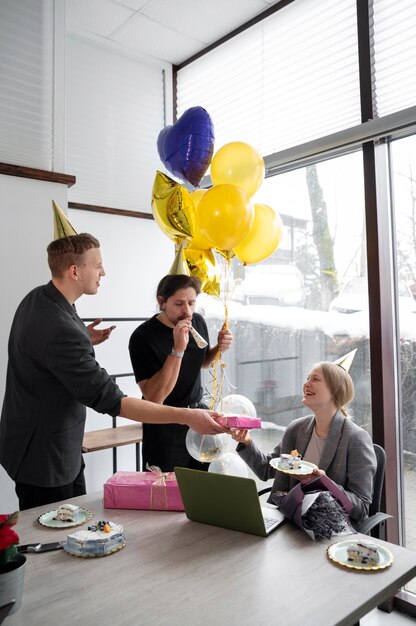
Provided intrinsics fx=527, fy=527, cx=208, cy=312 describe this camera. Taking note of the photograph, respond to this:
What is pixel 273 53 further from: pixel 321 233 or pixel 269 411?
pixel 269 411

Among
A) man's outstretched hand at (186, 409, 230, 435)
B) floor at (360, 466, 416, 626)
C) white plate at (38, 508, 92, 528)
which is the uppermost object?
man's outstretched hand at (186, 409, 230, 435)

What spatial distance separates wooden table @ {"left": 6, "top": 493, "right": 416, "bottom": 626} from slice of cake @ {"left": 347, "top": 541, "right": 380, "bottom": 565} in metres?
0.04

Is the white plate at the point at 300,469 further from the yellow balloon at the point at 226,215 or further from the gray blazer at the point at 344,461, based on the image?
the yellow balloon at the point at 226,215

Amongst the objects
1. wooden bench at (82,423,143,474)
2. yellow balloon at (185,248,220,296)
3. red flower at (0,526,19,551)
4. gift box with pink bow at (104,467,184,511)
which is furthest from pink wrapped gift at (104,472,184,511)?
wooden bench at (82,423,143,474)

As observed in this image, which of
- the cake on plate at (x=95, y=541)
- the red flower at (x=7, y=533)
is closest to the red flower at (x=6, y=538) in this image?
the red flower at (x=7, y=533)

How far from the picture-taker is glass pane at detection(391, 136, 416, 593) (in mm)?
2432

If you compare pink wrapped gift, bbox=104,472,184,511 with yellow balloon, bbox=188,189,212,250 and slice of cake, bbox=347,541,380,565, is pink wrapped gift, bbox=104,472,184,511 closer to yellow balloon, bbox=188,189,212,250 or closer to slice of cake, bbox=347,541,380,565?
slice of cake, bbox=347,541,380,565

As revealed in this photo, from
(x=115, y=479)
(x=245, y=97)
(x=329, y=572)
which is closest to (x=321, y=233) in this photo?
(x=245, y=97)

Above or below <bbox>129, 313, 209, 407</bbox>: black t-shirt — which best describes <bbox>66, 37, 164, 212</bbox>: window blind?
above

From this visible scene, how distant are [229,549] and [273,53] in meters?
2.77

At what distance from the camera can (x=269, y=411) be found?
10.4 ft

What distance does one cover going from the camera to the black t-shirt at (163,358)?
86.9 inches

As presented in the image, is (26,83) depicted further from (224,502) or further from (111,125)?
(224,502)

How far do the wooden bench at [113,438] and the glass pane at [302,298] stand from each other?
2.29 feet
